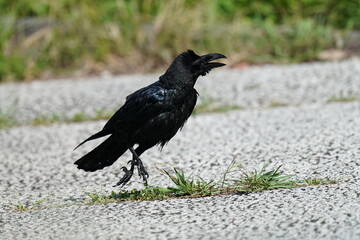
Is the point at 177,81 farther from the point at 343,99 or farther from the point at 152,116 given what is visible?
the point at 343,99

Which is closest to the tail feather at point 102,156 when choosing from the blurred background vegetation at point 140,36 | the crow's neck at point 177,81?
the crow's neck at point 177,81

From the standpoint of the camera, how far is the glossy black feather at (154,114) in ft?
12.5

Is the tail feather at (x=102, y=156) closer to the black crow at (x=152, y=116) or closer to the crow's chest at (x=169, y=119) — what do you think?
the black crow at (x=152, y=116)

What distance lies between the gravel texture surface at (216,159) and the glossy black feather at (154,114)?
0.77 feet

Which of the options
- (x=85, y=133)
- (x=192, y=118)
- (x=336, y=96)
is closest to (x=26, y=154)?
(x=85, y=133)

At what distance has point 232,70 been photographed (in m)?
7.32

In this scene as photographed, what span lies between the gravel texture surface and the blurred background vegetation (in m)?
0.42

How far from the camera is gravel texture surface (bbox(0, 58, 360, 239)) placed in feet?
10.5

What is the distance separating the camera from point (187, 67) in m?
3.94

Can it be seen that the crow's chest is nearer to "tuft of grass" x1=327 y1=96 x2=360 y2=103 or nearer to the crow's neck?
the crow's neck

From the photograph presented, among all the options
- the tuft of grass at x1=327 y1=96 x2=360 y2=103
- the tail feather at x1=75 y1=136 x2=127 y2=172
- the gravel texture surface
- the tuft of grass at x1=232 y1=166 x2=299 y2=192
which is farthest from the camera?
the tuft of grass at x1=327 y1=96 x2=360 y2=103

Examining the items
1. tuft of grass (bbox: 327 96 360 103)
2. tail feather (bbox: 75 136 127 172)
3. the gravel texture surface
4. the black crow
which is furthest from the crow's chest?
tuft of grass (bbox: 327 96 360 103)

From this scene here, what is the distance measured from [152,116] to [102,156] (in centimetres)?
37

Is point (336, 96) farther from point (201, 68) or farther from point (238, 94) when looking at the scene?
point (201, 68)
